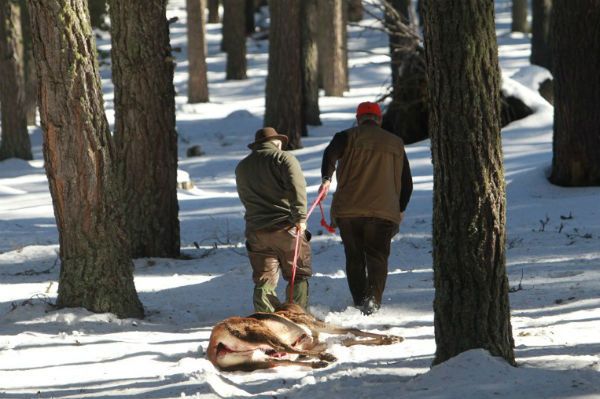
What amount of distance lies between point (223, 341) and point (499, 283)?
2.00 meters

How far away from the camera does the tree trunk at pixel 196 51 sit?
1146 inches

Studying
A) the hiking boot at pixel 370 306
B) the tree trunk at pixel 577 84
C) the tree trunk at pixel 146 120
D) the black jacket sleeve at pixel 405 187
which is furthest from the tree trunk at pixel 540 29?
the hiking boot at pixel 370 306

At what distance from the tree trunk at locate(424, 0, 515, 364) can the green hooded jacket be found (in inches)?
96.1

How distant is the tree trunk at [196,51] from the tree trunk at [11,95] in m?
6.49

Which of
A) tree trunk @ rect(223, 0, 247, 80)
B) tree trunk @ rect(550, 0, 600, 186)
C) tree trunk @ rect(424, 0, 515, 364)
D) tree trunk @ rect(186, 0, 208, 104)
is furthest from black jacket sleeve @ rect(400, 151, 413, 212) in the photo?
tree trunk @ rect(223, 0, 247, 80)

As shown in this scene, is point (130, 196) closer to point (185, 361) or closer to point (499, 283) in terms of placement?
point (185, 361)

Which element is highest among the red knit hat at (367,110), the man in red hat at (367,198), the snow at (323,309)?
the red knit hat at (367,110)

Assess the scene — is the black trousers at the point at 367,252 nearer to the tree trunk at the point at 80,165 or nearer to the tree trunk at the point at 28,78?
the tree trunk at the point at 80,165

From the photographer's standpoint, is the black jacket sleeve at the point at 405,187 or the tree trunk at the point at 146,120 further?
the tree trunk at the point at 146,120

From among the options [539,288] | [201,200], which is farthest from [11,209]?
[539,288]

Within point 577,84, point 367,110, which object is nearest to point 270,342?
point 367,110

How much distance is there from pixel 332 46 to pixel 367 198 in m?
21.4

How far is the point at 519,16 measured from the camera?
3966 cm

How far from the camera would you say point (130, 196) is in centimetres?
1194
